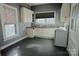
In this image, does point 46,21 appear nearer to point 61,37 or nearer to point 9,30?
point 61,37

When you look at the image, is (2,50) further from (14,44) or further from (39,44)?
(39,44)

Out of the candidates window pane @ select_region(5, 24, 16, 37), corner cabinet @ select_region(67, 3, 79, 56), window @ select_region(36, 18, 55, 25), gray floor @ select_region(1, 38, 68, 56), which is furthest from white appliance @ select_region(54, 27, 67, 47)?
window pane @ select_region(5, 24, 16, 37)

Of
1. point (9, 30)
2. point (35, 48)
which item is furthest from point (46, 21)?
point (9, 30)

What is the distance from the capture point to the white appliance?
215 centimetres

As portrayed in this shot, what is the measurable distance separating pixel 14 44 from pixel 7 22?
0.56m

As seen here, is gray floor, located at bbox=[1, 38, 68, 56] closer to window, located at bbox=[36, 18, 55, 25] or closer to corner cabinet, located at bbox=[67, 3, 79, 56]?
corner cabinet, located at bbox=[67, 3, 79, 56]

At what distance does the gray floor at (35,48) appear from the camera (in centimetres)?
168

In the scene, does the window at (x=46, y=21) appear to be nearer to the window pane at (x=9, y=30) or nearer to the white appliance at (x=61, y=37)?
the white appliance at (x=61, y=37)

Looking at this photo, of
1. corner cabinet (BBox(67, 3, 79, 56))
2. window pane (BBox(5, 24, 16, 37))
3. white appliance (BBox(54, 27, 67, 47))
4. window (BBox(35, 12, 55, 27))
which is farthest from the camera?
white appliance (BBox(54, 27, 67, 47))

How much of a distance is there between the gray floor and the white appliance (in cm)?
18

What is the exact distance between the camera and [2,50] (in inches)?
61.7

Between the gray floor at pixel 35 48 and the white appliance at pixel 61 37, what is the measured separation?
0.60 feet

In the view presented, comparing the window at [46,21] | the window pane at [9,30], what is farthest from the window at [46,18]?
the window pane at [9,30]

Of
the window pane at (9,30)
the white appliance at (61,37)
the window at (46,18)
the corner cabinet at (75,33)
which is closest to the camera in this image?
the corner cabinet at (75,33)
